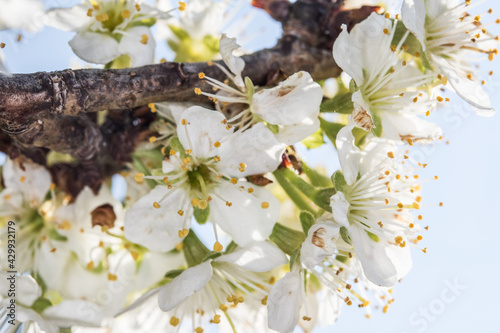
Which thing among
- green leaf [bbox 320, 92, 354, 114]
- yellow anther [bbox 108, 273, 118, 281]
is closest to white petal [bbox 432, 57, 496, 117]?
green leaf [bbox 320, 92, 354, 114]

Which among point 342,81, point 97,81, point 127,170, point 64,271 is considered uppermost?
point 97,81

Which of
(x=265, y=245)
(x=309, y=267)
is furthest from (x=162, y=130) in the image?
(x=309, y=267)

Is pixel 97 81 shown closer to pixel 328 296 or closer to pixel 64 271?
pixel 64 271

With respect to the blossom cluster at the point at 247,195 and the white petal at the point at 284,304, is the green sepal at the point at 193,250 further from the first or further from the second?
the white petal at the point at 284,304

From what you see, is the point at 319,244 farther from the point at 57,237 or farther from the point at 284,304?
the point at 57,237

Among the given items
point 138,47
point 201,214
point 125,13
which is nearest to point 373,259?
point 201,214

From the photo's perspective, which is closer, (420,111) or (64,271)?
(420,111)
